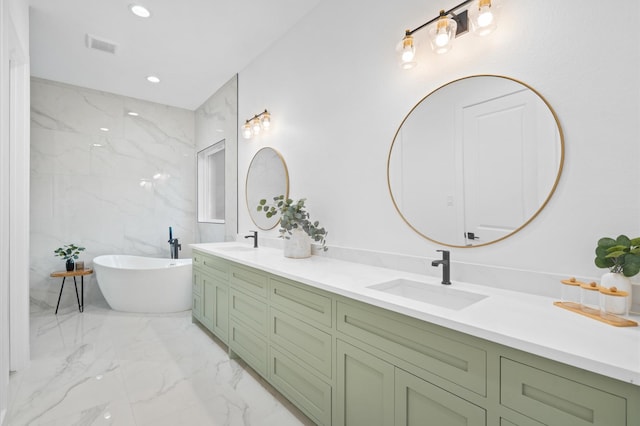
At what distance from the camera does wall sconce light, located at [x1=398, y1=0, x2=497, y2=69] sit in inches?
53.3

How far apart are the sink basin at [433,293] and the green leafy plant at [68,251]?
373 cm

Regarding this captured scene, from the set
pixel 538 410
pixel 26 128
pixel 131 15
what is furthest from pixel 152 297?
pixel 538 410

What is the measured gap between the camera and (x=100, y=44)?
9.52 feet

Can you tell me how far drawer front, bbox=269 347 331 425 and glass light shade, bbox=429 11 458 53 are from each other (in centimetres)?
173

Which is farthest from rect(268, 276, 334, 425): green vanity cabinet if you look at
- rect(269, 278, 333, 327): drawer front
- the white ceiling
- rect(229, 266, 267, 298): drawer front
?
the white ceiling

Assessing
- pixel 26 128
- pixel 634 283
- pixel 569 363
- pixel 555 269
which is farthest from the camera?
pixel 26 128

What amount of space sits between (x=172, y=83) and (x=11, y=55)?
170 centimetres

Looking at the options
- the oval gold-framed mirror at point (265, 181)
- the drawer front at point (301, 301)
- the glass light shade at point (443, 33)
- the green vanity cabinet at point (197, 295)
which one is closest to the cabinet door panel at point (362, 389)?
the drawer front at point (301, 301)

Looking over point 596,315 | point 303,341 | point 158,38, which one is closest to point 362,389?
point 303,341

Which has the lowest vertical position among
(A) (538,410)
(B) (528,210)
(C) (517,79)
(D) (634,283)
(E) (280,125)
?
(A) (538,410)

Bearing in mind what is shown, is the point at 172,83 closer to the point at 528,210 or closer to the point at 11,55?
the point at 11,55

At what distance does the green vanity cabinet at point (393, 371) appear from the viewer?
0.78 meters

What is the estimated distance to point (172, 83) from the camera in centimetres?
376

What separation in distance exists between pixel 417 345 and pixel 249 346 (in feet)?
4.55
